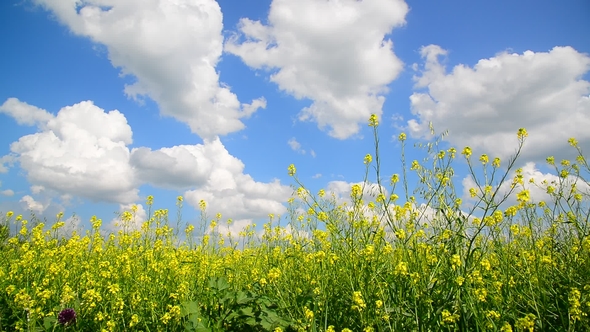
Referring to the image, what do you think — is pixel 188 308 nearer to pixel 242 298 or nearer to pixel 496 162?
pixel 242 298

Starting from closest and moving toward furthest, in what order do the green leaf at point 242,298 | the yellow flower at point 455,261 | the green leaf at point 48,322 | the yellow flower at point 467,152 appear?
the yellow flower at point 455,261
the green leaf at point 48,322
the green leaf at point 242,298
the yellow flower at point 467,152

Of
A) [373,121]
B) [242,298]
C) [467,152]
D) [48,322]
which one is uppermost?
[373,121]

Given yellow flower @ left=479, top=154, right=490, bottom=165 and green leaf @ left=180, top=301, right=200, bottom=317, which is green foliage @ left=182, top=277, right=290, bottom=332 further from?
yellow flower @ left=479, top=154, right=490, bottom=165

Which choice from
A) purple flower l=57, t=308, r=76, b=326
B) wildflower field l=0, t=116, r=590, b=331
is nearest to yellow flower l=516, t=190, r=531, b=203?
wildflower field l=0, t=116, r=590, b=331

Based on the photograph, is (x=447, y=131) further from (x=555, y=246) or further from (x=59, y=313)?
(x=59, y=313)

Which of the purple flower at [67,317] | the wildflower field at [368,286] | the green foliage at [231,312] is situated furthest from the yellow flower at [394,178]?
the purple flower at [67,317]

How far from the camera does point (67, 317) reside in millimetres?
2900

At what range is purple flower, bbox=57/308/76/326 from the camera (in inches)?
113

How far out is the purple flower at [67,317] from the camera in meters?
2.88

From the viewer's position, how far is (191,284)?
12.6 feet

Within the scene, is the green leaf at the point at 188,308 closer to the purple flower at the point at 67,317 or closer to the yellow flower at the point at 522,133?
the purple flower at the point at 67,317

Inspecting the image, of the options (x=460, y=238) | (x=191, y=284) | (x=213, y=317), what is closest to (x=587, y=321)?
(x=460, y=238)

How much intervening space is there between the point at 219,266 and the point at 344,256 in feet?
7.61

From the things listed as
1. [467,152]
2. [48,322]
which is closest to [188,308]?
[48,322]
